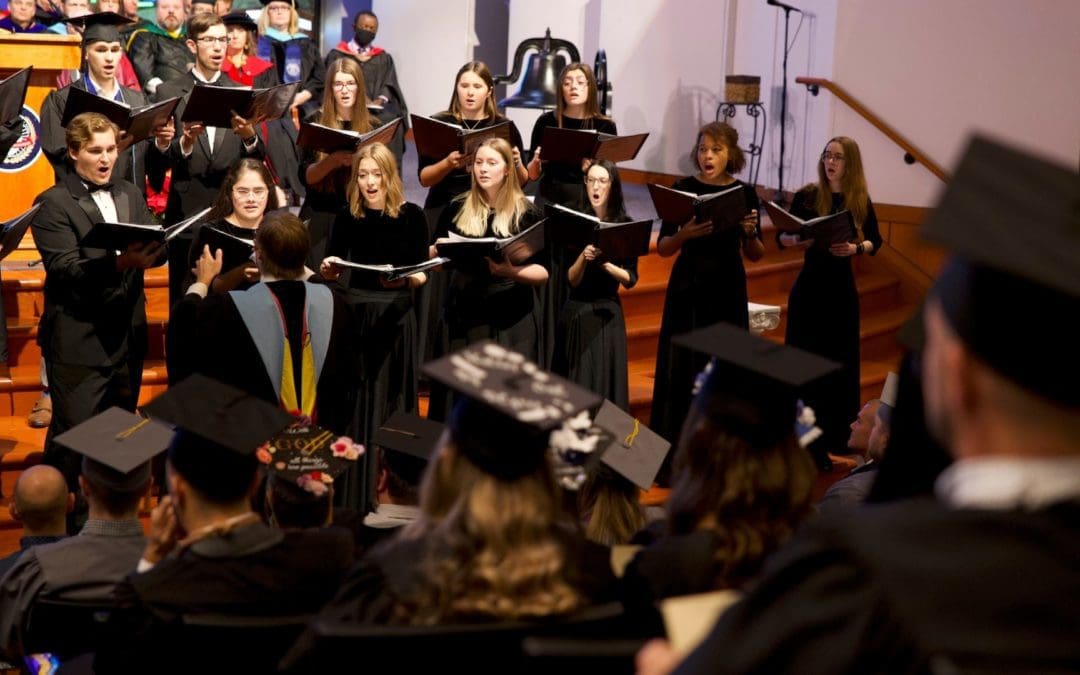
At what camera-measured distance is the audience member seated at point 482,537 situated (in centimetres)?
222

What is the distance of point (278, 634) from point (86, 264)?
125 inches

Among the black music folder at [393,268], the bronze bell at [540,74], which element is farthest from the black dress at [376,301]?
the bronze bell at [540,74]

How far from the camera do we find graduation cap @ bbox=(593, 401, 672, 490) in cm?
386

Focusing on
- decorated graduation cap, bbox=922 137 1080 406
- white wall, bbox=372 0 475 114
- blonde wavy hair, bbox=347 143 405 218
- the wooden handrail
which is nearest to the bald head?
blonde wavy hair, bbox=347 143 405 218

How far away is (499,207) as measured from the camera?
5984mm

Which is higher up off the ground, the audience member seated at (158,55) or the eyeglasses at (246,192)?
the audience member seated at (158,55)

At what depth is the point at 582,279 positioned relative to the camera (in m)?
6.24

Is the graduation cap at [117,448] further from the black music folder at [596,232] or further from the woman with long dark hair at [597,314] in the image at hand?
the woman with long dark hair at [597,314]

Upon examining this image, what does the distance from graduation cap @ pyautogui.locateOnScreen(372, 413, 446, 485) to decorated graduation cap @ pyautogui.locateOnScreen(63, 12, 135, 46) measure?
338 centimetres

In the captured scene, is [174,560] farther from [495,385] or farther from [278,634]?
[495,385]

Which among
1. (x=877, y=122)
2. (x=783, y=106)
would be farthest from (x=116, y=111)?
(x=783, y=106)

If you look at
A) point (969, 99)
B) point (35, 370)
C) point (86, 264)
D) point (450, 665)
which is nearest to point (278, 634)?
point (450, 665)

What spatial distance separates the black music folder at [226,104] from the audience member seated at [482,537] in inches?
147

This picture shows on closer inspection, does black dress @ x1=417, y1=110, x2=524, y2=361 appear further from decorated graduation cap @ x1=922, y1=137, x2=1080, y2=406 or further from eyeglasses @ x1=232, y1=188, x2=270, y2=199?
decorated graduation cap @ x1=922, y1=137, x2=1080, y2=406
